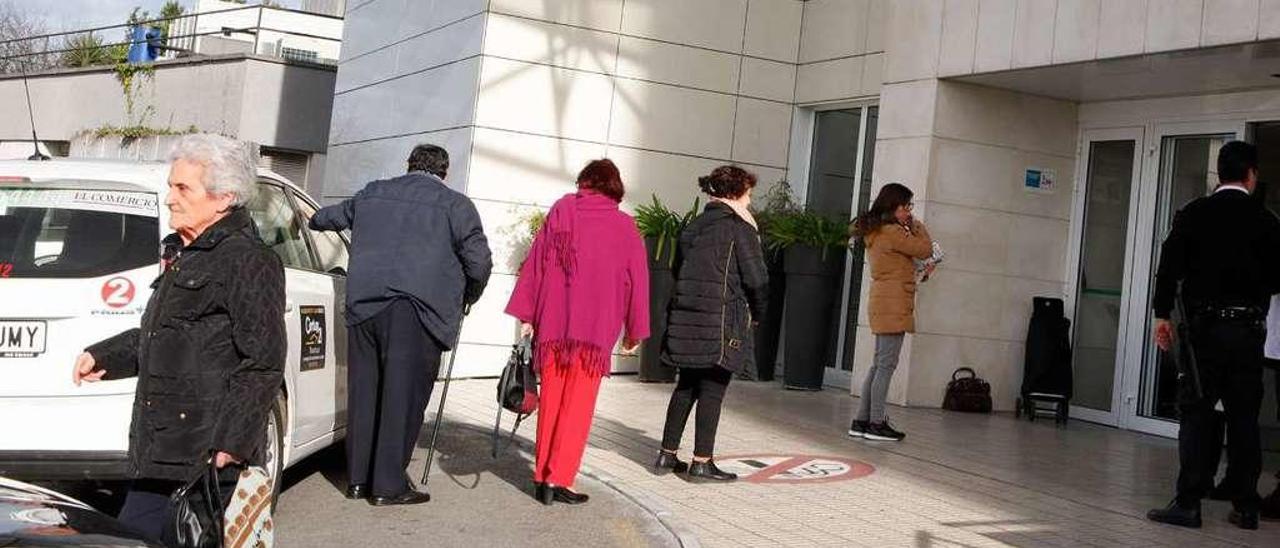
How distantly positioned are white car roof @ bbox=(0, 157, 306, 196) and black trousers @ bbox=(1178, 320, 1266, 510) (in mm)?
5010

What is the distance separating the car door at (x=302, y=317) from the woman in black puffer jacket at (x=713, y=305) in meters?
1.99

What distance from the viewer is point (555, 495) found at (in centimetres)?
788

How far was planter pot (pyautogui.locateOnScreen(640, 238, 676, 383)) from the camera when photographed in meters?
14.1

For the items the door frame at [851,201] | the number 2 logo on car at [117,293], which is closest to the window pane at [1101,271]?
the door frame at [851,201]

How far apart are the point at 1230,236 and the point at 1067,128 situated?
20.0 feet

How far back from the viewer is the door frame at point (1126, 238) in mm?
12930

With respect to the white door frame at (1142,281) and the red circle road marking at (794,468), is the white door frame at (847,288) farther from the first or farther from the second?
the red circle road marking at (794,468)

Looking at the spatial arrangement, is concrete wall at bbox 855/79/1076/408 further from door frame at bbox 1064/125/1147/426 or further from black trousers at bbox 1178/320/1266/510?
black trousers at bbox 1178/320/1266/510

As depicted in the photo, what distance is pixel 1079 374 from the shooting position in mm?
13508

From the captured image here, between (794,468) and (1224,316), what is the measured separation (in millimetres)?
2813

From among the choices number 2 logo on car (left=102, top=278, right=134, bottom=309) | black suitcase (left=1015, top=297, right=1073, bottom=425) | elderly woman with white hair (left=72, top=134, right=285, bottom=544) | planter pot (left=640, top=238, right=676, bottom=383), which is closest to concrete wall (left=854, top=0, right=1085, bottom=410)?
black suitcase (left=1015, top=297, right=1073, bottom=425)

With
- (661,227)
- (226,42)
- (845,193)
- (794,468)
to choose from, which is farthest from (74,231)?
(226,42)

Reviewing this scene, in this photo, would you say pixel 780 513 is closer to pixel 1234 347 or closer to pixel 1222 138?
pixel 1234 347

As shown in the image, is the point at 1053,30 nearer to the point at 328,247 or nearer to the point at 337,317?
the point at 328,247
